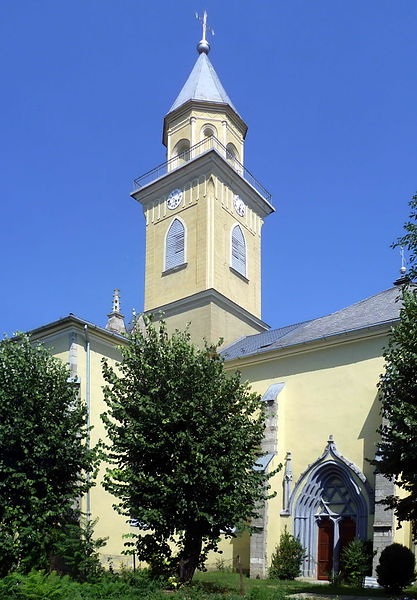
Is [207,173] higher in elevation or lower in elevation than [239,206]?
higher

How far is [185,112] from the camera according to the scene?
3966 cm

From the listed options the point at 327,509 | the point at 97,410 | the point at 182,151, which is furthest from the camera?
the point at 182,151

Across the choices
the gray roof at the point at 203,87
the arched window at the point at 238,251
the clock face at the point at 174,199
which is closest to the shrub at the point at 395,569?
the arched window at the point at 238,251

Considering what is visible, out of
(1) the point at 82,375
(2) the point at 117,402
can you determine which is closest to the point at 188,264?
(1) the point at 82,375

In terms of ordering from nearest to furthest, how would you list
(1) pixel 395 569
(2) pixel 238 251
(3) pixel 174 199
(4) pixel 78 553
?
(4) pixel 78 553, (1) pixel 395 569, (2) pixel 238 251, (3) pixel 174 199

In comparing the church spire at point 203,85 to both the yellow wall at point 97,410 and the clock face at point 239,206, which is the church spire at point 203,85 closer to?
the clock face at point 239,206

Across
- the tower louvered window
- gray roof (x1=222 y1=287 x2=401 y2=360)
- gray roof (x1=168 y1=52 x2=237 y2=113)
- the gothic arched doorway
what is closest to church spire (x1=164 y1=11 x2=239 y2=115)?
gray roof (x1=168 y1=52 x2=237 y2=113)

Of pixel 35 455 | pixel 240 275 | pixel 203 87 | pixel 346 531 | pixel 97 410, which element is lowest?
pixel 346 531

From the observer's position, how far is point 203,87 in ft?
134

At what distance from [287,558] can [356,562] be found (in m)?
3.11

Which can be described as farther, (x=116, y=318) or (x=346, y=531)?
(x=116, y=318)

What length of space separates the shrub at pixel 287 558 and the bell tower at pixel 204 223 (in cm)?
1207

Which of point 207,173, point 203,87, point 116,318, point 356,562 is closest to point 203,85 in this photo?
point 203,87

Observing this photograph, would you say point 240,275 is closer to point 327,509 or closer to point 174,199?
point 174,199
